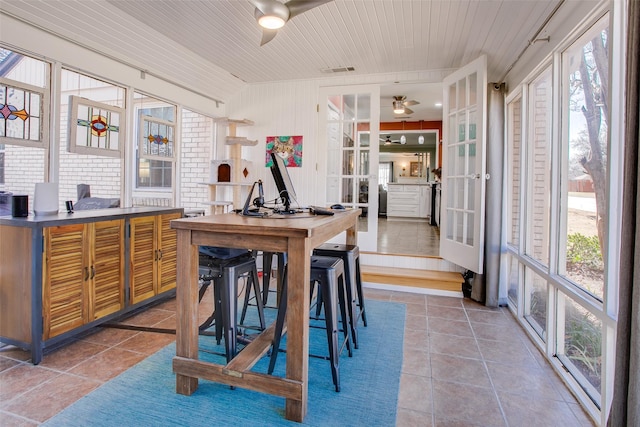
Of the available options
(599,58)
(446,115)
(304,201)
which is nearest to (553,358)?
(599,58)

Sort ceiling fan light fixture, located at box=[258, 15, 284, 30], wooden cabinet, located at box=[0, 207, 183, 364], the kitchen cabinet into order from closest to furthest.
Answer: wooden cabinet, located at box=[0, 207, 183, 364], ceiling fan light fixture, located at box=[258, 15, 284, 30], the kitchen cabinet

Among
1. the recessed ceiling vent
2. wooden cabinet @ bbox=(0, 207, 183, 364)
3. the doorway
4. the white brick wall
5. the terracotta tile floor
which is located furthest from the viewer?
the doorway

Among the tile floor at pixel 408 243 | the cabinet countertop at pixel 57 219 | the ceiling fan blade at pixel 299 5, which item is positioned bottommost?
the tile floor at pixel 408 243

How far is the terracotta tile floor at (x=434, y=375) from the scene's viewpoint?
5.82ft

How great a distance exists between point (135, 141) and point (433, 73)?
11.6ft

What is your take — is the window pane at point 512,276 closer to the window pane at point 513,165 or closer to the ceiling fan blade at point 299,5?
the window pane at point 513,165

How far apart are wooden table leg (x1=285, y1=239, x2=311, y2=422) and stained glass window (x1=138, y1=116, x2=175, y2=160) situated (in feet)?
9.75

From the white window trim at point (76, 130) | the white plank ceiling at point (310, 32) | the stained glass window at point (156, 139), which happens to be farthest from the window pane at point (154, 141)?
the white plank ceiling at point (310, 32)

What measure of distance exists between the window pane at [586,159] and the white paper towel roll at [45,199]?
3.52m

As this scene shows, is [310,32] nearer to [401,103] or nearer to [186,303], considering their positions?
[186,303]

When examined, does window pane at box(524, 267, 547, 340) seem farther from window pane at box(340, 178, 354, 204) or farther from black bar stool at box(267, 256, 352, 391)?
window pane at box(340, 178, 354, 204)

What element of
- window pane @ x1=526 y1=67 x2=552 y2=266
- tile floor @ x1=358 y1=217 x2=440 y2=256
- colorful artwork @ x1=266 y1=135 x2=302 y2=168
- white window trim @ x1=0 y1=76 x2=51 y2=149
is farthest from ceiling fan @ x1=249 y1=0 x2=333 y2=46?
tile floor @ x1=358 y1=217 x2=440 y2=256

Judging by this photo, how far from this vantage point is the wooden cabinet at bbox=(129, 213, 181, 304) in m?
2.99

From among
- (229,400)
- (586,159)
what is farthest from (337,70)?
(229,400)
